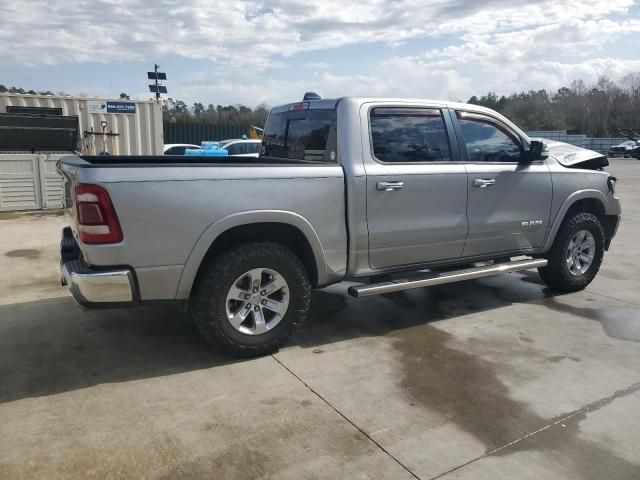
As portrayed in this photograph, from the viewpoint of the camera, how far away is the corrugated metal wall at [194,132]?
25.8 meters

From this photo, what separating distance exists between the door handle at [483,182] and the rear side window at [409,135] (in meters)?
0.33

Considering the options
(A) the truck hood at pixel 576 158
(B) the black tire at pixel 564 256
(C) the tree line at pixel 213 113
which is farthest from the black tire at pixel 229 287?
(C) the tree line at pixel 213 113

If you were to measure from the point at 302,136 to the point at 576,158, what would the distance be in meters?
3.08

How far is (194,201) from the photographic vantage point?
11.8 feet

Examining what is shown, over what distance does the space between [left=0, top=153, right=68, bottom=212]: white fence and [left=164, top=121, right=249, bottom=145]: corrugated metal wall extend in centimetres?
1432

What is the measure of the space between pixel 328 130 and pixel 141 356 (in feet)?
7.61

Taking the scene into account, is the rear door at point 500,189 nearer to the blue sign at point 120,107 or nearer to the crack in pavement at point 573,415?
the crack in pavement at point 573,415

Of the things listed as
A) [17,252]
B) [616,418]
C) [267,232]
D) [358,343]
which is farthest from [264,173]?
[17,252]

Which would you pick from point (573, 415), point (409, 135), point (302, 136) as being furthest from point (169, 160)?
point (573, 415)

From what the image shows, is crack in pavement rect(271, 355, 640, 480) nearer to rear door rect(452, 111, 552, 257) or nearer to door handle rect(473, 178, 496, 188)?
rear door rect(452, 111, 552, 257)

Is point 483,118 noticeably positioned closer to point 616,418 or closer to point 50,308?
→ point 616,418

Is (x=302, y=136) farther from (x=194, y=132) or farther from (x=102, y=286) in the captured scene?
(x=194, y=132)

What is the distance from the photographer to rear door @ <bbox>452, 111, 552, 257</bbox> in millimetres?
4977

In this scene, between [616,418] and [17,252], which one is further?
[17,252]
